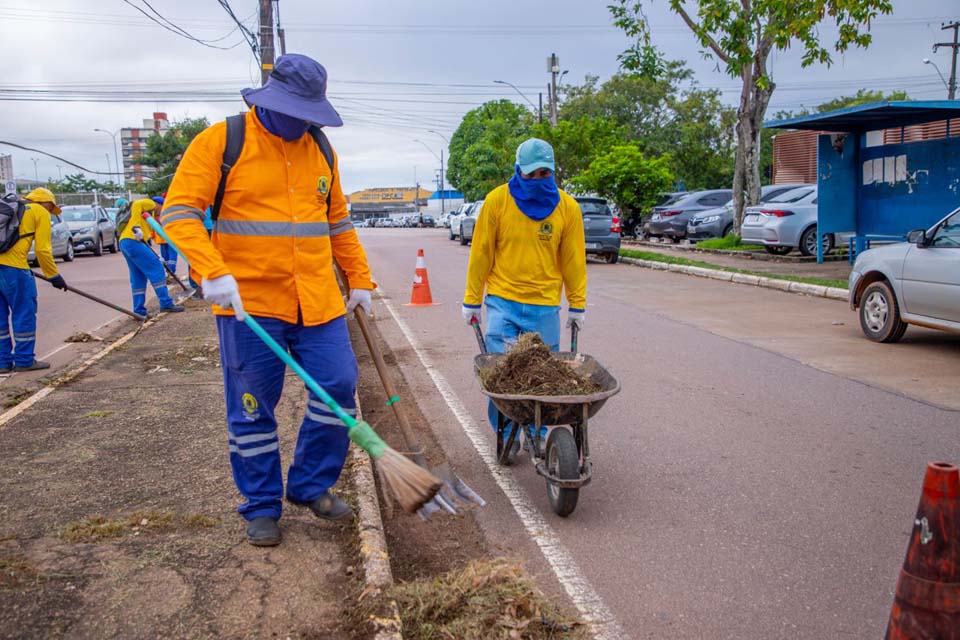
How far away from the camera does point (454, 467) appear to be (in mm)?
5445

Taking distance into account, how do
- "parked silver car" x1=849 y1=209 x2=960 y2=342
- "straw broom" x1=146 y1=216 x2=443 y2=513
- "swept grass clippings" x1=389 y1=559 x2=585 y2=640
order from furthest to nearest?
"parked silver car" x1=849 y1=209 x2=960 y2=342 < "straw broom" x1=146 y1=216 x2=443 y2=513 < "swept grass clippings" x1=389 y1=559 x2=585 y2=640

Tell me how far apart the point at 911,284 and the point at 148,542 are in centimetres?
783

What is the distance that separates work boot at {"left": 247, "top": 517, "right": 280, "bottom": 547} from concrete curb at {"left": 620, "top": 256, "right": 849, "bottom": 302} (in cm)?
1115

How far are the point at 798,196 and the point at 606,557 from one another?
17456 millimetres

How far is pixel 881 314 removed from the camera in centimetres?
943

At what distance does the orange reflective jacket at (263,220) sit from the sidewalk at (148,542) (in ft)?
3.64

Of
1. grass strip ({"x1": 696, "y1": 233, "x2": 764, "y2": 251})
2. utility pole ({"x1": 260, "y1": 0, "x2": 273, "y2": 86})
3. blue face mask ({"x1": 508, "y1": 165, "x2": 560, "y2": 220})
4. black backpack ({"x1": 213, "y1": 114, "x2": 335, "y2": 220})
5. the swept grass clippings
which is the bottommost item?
the swept grass clippings

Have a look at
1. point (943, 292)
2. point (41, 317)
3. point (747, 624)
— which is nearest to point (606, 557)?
point (747, 624)

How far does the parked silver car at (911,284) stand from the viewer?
332 inches

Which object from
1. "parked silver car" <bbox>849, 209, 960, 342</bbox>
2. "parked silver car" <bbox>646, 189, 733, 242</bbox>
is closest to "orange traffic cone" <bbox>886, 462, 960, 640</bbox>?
"parked silver car" <bbox>849, 209, 960, 342</bbox>

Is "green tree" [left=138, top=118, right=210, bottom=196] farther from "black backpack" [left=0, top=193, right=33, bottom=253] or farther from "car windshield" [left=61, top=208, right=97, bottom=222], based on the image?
"black backpack" [left=0, top=193, right=33, bottom=253]

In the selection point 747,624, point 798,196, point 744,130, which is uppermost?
point 744,130

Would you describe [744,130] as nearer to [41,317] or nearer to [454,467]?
[41,317]

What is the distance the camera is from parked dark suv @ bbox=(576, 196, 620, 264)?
2055 centimetres
